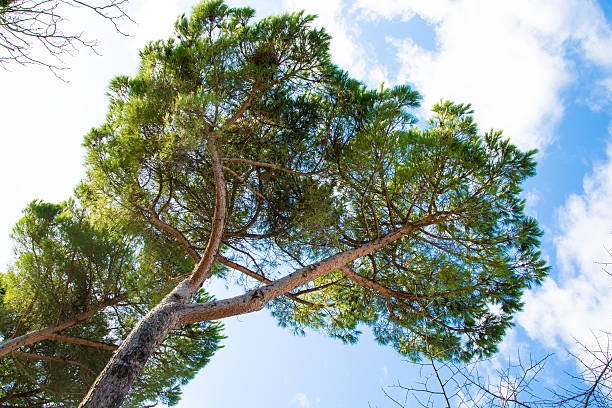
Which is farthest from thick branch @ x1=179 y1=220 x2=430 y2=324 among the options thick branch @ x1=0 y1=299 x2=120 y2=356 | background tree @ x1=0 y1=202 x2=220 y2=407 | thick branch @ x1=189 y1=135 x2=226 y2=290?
thick branch @ x1=0 y1=299 x2=120 y2=356

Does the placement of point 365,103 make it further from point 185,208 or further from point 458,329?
point 458,329

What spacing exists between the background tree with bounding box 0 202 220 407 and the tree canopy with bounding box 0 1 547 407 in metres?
0.42

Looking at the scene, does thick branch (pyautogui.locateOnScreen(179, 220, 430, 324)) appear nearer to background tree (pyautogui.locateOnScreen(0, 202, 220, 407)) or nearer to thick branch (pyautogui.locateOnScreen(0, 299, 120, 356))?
background tree (pyautogui.locateOnScreen(0, 202, 220, 407))

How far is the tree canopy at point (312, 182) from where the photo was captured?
4.89m

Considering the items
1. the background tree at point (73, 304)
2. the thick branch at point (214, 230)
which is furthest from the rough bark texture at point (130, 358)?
the background tree at point (73, 304)

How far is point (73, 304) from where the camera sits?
5.92 meters

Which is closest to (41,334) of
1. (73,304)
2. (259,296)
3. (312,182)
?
(73,304)

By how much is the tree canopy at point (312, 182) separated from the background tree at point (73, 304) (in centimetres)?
42

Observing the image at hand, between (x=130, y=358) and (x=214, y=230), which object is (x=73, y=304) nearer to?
(x=214, y=230)

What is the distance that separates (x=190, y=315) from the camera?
344 cm

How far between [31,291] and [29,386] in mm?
2006

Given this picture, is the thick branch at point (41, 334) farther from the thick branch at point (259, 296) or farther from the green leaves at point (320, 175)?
the thick branch at point (259, 296)

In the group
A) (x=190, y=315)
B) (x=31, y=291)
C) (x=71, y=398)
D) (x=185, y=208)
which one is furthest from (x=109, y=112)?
(x=71, y=398)

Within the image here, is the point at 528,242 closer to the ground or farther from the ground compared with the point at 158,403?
farther from the ground
